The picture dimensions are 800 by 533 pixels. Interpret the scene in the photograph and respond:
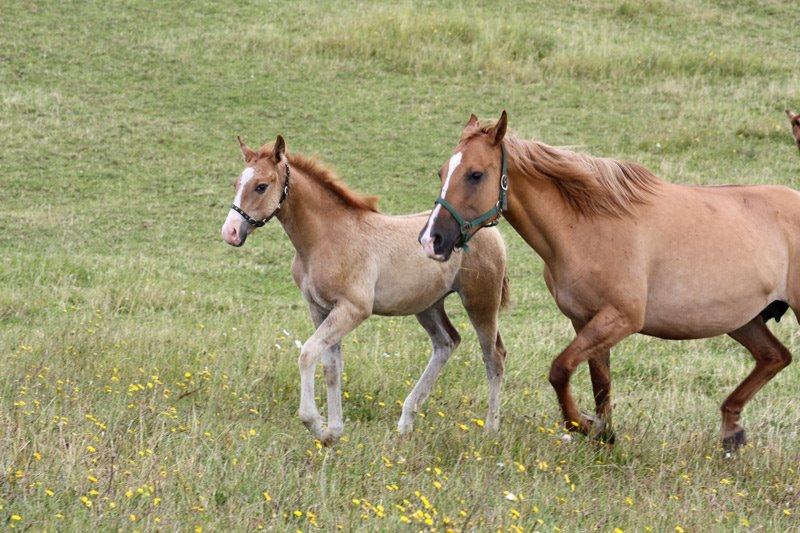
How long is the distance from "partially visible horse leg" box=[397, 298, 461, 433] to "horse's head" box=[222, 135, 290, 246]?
1526 mm

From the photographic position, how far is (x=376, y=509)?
494cm

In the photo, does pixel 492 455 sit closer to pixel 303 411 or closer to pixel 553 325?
pixel 303 411

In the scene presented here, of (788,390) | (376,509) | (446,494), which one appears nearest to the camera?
(376,509)

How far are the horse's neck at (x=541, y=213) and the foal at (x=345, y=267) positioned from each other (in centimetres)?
108

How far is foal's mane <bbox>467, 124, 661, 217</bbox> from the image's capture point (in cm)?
685

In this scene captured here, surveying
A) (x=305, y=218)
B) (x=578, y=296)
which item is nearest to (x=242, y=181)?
(x=305, y=218)

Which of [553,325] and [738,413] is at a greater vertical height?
[738,413]

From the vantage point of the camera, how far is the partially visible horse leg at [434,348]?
26.0 feet

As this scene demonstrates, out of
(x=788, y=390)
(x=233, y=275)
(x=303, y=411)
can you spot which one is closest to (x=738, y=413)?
(x=788, y=390)

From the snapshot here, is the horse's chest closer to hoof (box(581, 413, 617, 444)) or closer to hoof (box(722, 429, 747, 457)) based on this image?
hoof (box(581, 413, 617, 444))

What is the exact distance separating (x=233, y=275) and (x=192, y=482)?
8094mm

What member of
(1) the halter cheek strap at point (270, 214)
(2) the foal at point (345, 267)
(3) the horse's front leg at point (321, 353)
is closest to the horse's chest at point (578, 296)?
(2) the foal at point (345, 267)

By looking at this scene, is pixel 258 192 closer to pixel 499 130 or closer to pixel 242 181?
pixel 242 181

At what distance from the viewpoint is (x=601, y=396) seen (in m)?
7.27
